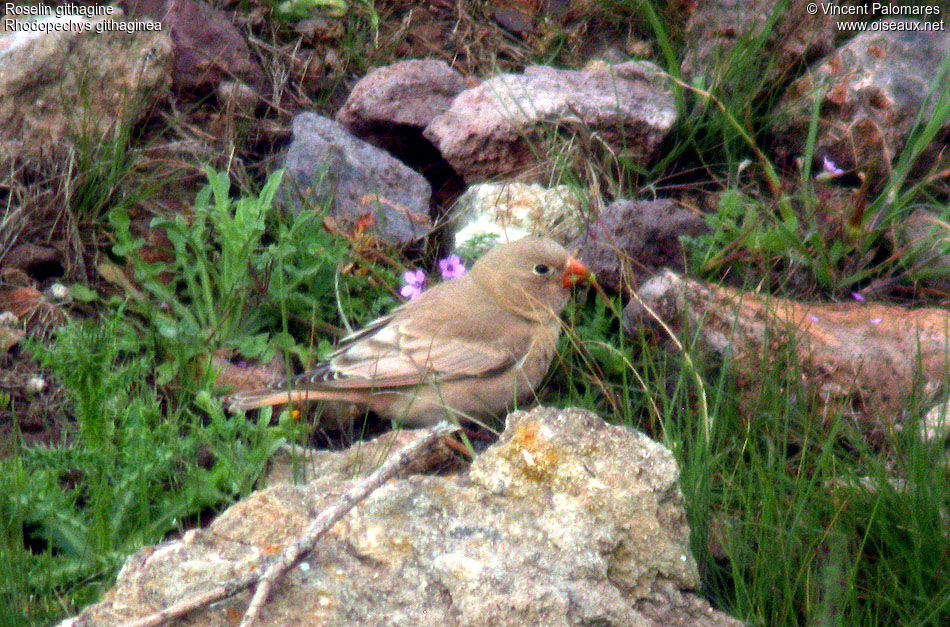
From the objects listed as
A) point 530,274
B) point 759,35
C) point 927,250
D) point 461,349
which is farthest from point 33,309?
point 927,250

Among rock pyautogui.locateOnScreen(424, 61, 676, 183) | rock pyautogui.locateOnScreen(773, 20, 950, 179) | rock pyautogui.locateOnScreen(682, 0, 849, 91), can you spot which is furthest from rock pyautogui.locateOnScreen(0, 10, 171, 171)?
→ rock pyautogui.locateOnScreen(773, 20, 950, 179)

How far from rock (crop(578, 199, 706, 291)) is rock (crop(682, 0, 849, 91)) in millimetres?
970

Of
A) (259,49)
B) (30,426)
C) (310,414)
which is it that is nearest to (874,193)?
(310,414)

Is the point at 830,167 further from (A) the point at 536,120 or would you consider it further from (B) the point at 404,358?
(B) the point at 404,358

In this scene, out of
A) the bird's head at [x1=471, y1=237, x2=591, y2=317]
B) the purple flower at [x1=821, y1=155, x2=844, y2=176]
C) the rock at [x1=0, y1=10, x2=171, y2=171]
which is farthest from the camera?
the purple flower at [x1=821, y1=155, x2=844, y2=176]

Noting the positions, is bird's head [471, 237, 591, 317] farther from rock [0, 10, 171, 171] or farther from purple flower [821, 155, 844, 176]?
rock [0, 10, 171, 171]

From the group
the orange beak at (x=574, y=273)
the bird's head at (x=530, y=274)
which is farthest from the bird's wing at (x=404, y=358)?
the orange beak at (x=574, y=273)

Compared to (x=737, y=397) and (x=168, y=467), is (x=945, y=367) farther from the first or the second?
(x=168, y=467)

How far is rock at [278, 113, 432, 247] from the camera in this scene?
559cm

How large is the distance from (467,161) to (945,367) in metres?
2.71

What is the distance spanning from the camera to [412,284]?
212 inches

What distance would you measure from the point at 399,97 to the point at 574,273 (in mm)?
1590

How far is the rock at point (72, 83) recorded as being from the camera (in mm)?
5387

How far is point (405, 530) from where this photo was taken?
2.82m
